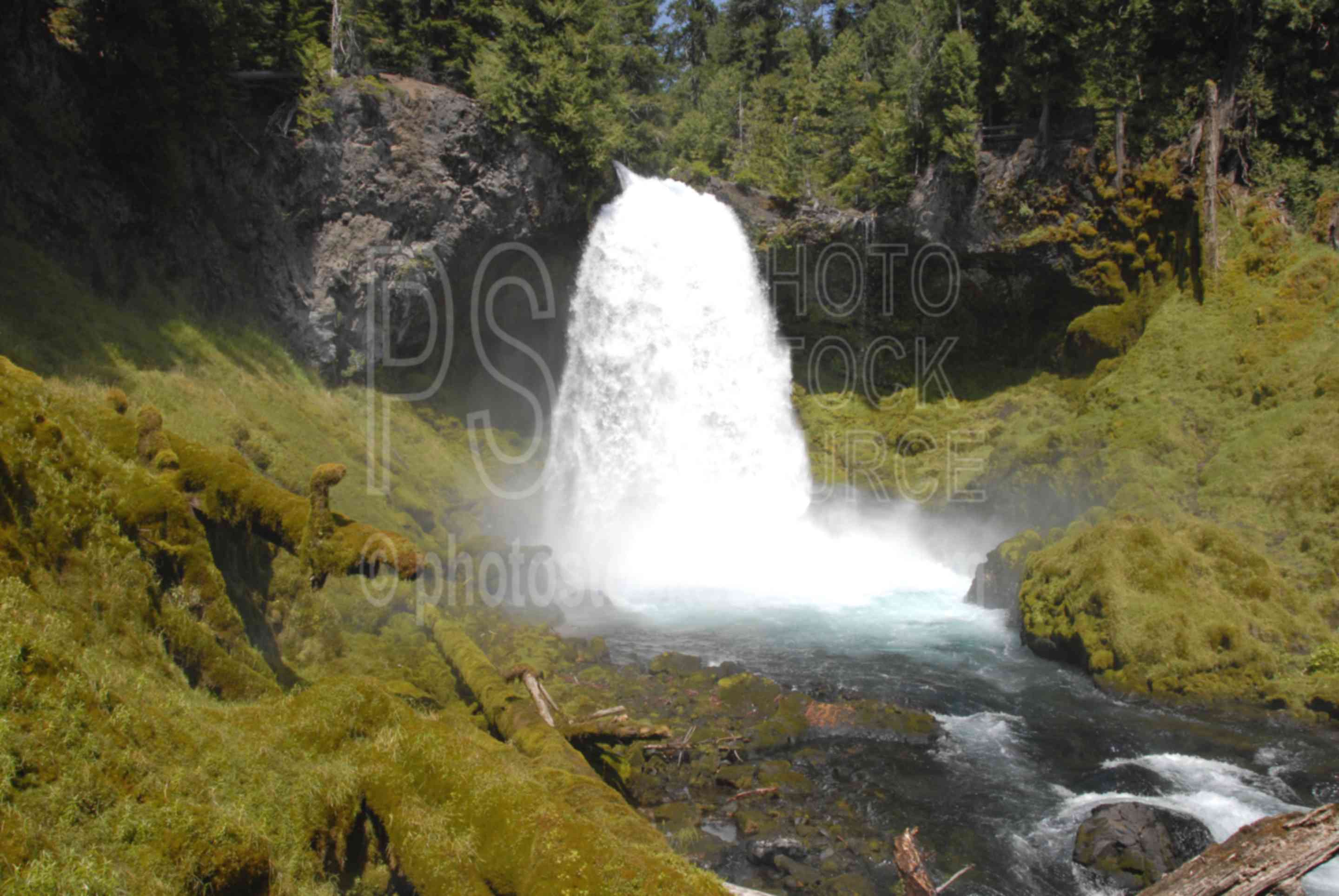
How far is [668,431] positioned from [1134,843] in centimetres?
2044

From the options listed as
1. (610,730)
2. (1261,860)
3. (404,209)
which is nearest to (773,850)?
(610,730)

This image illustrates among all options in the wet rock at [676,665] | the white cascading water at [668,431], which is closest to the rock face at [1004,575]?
the white cascading water at [668,431]

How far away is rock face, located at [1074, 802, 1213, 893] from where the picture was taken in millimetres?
8641

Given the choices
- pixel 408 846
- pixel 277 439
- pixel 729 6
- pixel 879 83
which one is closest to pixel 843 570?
pixel 277 439

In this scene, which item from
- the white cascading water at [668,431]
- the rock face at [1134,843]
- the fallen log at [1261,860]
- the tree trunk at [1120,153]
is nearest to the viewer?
the fallen log at [1261,860]

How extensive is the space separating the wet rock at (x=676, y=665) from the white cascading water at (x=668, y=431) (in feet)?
34.5

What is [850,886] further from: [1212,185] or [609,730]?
[1212,185]

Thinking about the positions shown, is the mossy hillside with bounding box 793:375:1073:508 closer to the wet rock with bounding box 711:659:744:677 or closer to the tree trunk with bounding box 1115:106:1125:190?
the tree trunk with bounding box 1115:106:1125:190

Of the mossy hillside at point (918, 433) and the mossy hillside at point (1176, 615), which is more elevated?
the mossy hillside at point (918, 433)

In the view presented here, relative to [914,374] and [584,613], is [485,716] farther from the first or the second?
[914,374]

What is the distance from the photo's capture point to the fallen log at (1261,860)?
5.65m

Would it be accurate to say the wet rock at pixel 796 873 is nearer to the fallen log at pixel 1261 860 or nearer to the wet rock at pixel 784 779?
the wet rock at pixel 784 779

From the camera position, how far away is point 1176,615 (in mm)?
14656

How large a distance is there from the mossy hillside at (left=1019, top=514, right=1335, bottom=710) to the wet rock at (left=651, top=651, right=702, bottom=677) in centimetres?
718
